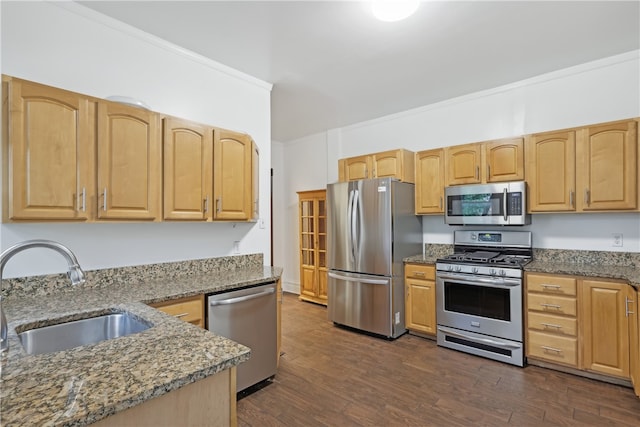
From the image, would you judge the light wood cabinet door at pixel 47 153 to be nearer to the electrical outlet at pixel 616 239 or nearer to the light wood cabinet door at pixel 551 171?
the light wood cabinet door at pixel 551 171

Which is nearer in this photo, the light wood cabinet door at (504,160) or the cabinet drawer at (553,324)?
the cabinet drawer at (553,324)

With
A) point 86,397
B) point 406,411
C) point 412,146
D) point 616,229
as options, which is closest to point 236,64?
point 412,146

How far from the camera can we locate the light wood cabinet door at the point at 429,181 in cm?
376

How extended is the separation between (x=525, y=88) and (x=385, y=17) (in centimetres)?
213

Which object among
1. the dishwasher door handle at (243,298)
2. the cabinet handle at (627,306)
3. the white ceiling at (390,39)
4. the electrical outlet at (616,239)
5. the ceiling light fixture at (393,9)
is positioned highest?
the white ceiling at (390,39)

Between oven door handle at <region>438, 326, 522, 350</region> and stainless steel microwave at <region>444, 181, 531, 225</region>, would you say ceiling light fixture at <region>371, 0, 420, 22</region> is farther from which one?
oven door handle at <region>438, 326, 522, 350</region>

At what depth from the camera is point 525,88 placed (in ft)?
11.3

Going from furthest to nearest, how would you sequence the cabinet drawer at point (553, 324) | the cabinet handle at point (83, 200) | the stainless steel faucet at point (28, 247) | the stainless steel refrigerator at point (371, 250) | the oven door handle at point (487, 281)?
1. the stainless steel refrigerator at point (371, 250)
2. the oven door handle at point (487, 281)
3. the cabinet drawer at point (553, 324)
4. the cabinet handle at point (83, 200)
5. the stainless steel faucet at point (28, 247)

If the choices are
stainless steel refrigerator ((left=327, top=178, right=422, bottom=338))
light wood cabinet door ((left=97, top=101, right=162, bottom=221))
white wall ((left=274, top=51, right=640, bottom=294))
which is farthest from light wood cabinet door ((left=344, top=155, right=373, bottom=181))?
light wood cabinet door ((left=97, top=101, right=162, bottom=221))

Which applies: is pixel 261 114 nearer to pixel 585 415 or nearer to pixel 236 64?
pixel 236 64

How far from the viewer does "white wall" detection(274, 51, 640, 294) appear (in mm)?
2949

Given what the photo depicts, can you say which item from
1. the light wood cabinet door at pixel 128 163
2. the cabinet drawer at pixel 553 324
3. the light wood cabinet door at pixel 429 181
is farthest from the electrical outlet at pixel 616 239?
the light wood cabinet door at pixel 128 163

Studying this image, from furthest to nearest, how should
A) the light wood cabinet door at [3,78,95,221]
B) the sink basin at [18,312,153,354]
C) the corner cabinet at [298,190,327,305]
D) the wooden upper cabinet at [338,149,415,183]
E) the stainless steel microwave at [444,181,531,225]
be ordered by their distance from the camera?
1. the corner cabinet at [298,190,327,305]
2. the wooden upper cabinet at [338,149,415,183]
3. the stainless steel microwave at [444,181,531,225]
4. the light wood cabinet door at [3,78,95,221]
5. the sink basin at [18,312,153,354]

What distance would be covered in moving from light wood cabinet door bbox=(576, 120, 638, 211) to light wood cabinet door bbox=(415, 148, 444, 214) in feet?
4.16
